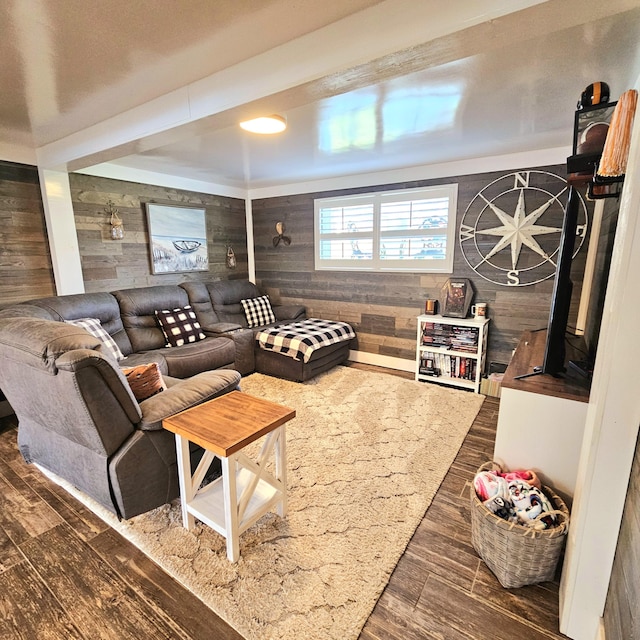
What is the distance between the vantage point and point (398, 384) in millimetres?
3744

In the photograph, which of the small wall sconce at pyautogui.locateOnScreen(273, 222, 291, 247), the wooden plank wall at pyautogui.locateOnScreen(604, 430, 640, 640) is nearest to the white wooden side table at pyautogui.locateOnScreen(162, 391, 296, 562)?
the wooden plank wall at pyautogui.locateOnScreen(604, 430, 640, 640)

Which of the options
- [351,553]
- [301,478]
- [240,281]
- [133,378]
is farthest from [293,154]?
[351,553]

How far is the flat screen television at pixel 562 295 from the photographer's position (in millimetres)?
1770

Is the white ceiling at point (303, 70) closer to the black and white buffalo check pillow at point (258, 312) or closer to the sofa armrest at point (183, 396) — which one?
the sofa armrest at point (183, 396)

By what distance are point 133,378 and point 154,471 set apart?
0.50m

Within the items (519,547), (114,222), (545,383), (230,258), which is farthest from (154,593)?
(230,258)

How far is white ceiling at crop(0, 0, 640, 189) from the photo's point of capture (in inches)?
48.1

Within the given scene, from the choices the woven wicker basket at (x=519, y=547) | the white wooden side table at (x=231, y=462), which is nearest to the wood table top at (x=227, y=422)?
the white wooden side table at (x=231, y=462)

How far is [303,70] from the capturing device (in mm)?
1433

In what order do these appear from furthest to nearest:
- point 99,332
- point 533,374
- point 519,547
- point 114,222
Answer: point 114,222
point 99,332
point 533,374
point 519,547

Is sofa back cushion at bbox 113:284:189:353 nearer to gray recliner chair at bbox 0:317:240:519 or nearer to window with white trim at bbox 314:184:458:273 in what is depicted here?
gray recliner chair at bbox 0:317:240:519

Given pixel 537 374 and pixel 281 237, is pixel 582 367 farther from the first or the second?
pixel 281 237

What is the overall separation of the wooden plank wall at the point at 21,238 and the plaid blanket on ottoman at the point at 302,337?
2162 mm

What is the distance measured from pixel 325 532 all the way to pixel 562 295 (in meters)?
1.72
